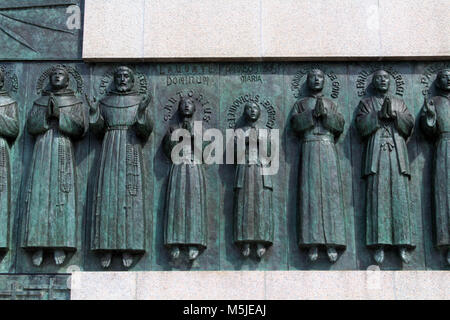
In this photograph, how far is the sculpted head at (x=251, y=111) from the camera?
12891 mm

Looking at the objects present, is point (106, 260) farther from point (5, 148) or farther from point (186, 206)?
point (5, 148)

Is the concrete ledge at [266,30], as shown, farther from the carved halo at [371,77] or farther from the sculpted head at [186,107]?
the sculpted head at [186,107]

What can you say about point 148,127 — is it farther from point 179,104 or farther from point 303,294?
point 303,294

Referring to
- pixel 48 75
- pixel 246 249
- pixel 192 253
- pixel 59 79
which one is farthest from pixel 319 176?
pixel 48 75

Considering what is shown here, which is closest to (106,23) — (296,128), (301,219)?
(296,128)

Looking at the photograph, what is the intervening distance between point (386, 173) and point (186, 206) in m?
3.09

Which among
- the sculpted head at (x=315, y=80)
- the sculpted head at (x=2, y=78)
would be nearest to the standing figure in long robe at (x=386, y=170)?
the sculpted head at (x=315, y=80)

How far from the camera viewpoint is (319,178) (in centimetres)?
1257

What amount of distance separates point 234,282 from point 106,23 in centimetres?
474

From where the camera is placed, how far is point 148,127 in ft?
41.9

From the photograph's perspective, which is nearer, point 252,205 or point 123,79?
point 252,205

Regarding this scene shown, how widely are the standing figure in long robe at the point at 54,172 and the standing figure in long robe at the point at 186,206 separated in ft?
4.83

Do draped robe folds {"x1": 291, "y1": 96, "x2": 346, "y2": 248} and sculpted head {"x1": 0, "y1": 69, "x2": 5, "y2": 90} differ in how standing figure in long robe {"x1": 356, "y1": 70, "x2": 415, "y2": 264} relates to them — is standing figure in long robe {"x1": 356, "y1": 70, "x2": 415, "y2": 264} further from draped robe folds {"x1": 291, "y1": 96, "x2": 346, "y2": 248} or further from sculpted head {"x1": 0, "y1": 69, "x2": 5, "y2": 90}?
sculpted head {"x1": 0, "y1": 69, "x2": 5, "y2": 90}

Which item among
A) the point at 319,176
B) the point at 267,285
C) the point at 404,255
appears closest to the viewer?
the point at 267,285
